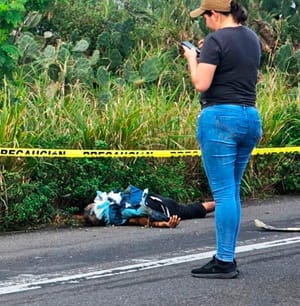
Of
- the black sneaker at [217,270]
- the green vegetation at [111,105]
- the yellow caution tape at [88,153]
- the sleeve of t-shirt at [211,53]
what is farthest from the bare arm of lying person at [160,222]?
the sleeve of t-shirt at [211,53]

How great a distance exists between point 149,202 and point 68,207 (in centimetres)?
98

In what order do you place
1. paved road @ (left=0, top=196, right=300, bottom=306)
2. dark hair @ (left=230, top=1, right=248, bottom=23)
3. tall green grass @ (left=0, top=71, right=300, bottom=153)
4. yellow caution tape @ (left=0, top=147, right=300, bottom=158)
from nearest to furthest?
paved road @ (left=0, top=196, right=300, bottom=306)
dark hair @ (left=230, top=1, right=248, bottom=23)
yellow caution tape @ (left=0, top=147, right=300, bottom=158)
tall green grass @ (left=0, top=71, right=300, bottom=153)

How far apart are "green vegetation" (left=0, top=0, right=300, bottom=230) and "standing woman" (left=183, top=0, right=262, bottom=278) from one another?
3.11m

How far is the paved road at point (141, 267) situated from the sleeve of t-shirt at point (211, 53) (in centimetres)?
152

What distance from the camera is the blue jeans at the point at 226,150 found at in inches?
254

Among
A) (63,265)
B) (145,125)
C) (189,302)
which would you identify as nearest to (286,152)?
(145,125)

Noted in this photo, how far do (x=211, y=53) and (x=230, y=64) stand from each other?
170mm

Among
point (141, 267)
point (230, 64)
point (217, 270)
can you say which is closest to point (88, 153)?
point (141, 267)

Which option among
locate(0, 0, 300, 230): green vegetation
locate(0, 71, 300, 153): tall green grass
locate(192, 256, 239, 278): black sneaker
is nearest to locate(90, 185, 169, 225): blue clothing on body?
locate(0, 0, 300, 230): green vegetation

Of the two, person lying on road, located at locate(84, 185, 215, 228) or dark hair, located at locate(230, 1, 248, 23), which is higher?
dark hair, located at locate(230, 1, 248, 23)

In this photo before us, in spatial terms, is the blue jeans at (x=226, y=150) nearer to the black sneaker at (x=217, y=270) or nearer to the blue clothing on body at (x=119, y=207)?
the black sneaker at (x=217, y=270)

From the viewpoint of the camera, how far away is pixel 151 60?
14.8m

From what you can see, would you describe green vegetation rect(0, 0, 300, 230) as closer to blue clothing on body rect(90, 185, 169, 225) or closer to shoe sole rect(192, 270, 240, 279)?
blue clothing on body rect(90, 185, 169, 225)

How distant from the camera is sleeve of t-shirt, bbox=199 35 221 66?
20.9ft
